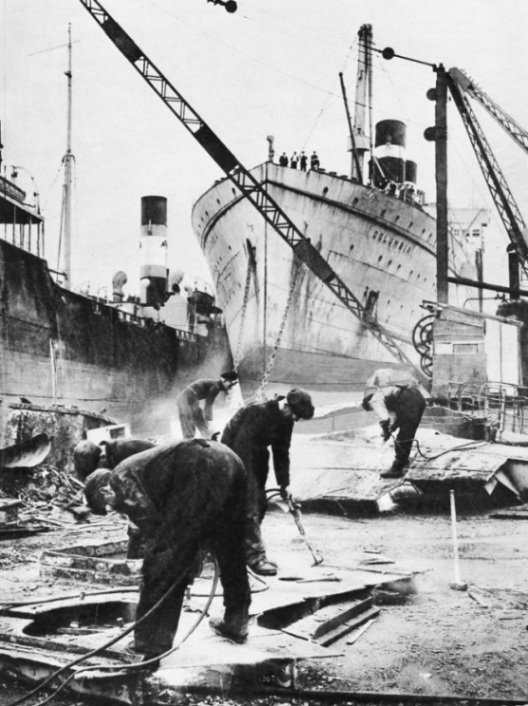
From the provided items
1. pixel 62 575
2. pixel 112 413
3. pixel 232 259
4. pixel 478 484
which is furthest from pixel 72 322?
pixel 62 575

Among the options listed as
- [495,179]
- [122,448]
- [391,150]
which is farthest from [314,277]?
[122,448]

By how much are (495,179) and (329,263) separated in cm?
708

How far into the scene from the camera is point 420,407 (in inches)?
417

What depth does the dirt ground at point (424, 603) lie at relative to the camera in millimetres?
3389

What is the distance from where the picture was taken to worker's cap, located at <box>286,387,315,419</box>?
5.34 m

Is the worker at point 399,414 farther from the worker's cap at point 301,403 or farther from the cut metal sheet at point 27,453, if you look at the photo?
the worker's cap at point 301,403

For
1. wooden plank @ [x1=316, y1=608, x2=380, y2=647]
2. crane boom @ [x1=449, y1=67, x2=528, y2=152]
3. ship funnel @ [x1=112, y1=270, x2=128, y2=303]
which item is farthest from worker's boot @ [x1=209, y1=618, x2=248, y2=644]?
ship funnel @ [x1=112, y1=270, x2=128, y2=303]

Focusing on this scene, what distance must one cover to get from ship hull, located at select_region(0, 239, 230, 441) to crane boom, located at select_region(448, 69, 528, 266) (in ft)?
25.2

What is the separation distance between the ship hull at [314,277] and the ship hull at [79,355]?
6.22 feet

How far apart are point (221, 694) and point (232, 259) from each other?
18727 mm

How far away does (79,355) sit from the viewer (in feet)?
51.8

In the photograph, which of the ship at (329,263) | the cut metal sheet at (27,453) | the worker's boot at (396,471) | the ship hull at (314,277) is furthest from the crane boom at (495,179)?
the cut metal sheet at (27,453)

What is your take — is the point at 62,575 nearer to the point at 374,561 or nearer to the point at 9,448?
the point at 374,561

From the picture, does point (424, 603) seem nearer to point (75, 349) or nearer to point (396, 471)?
point (396, 471)
